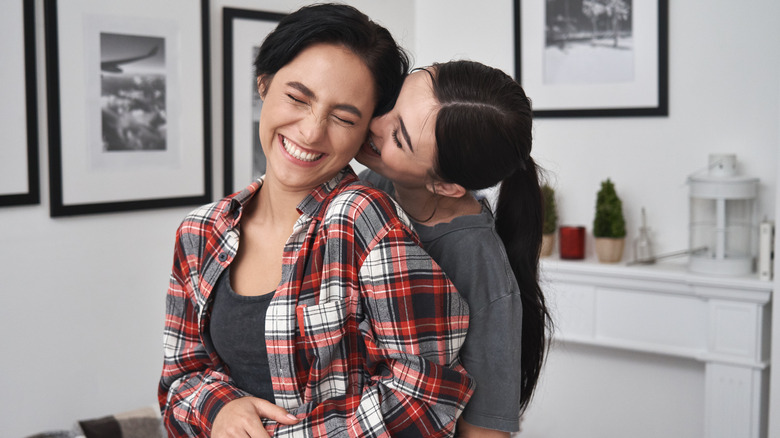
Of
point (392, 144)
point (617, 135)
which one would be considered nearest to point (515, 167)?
point (392, 144)

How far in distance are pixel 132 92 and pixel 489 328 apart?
1.87m

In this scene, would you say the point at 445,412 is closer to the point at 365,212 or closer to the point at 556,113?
the point at 365,212

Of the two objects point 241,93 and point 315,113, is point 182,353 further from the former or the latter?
point 241,93

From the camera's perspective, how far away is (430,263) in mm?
1180

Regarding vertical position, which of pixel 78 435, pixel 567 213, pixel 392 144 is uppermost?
pixel 392 144

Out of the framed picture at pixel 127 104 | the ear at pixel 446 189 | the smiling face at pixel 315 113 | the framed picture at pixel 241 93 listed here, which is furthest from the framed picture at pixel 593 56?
the smiling face at pixel 315 113

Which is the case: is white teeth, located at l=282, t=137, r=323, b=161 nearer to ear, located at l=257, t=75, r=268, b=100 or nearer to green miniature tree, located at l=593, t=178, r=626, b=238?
ear, located at l=257, t=75, r=268, b=100

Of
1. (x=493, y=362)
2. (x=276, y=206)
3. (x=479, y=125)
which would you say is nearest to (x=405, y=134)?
(x=479, y=125)

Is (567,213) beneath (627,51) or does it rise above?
beneath

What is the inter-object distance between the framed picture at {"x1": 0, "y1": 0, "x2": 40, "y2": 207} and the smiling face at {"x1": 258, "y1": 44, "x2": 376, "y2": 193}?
1.42 m

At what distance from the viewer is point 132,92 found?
2664 millimetres

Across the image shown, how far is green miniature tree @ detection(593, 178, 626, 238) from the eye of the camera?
2990 millimetres

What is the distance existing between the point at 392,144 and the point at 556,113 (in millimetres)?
2082

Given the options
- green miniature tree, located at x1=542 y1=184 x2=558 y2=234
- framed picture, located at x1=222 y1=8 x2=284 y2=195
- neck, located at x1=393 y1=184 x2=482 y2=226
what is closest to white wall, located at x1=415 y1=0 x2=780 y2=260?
green miniature tree, located at x1=542 y1=184 x2=558 y2=234
